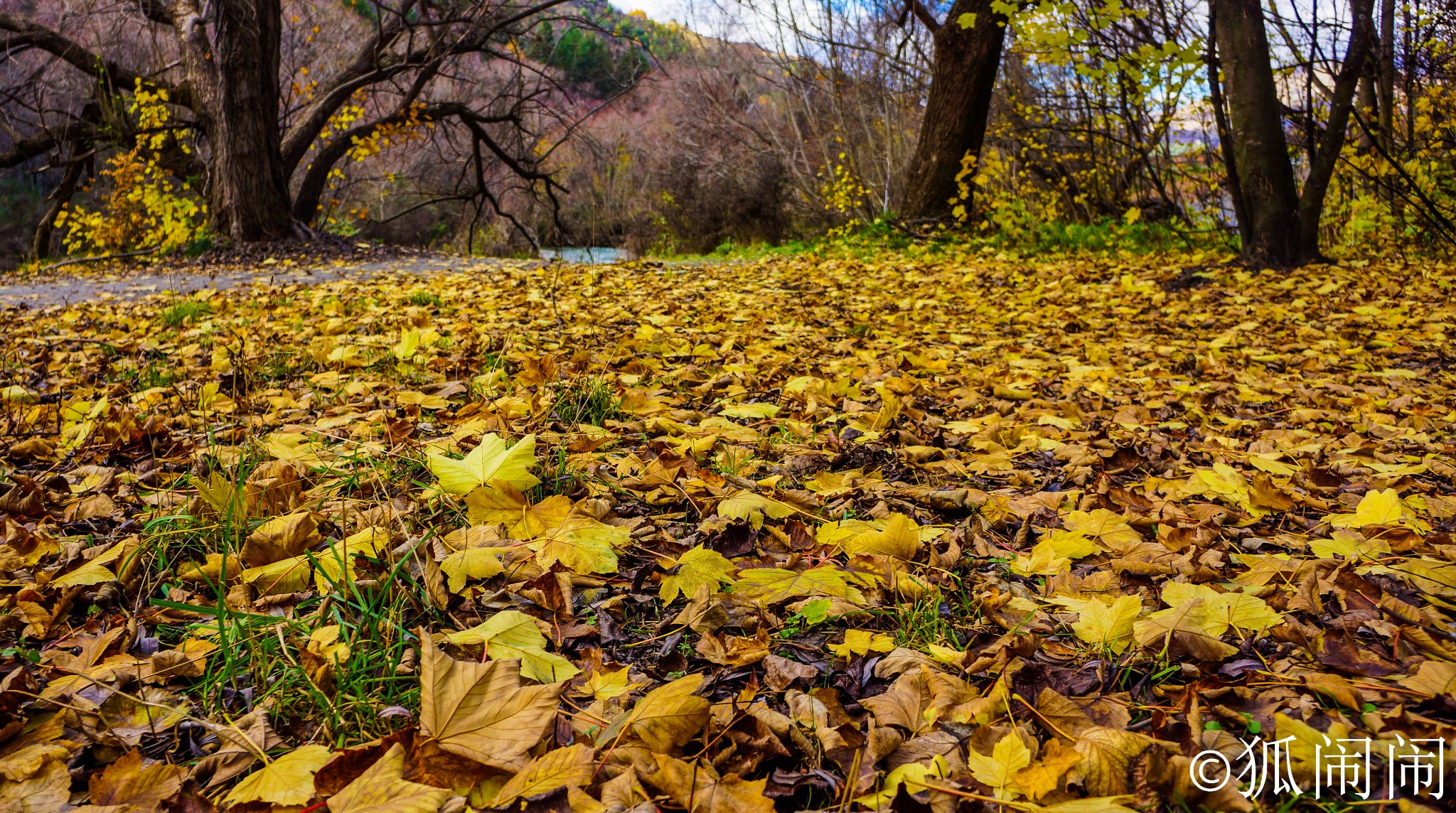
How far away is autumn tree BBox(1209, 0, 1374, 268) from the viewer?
176 inches

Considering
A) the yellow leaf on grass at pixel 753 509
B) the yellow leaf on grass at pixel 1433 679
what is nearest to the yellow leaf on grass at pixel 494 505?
the yellow leaf on grass at pixel 753 509

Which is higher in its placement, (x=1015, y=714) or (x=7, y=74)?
(x=7, y=74)

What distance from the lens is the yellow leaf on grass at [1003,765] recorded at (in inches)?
30.8

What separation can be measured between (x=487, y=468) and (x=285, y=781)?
623 mm

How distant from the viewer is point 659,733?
34.0 inches

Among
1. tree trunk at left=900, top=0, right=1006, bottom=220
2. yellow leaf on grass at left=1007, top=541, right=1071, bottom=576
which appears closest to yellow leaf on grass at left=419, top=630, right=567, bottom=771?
yellow leaf on grass at left=1007, top=541, right=1071, bottom=576

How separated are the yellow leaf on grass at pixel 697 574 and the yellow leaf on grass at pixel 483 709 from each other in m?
0.31

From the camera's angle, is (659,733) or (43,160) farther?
(43,160)

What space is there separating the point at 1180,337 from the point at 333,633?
3529 mm

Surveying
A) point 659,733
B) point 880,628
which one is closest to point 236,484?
point 659,733

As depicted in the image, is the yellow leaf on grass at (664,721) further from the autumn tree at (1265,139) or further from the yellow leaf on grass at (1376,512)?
the autumn tree at (1265,139)

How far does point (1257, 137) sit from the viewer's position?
15.2 ft

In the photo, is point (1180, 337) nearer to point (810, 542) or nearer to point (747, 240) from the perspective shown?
point (810, 542)
